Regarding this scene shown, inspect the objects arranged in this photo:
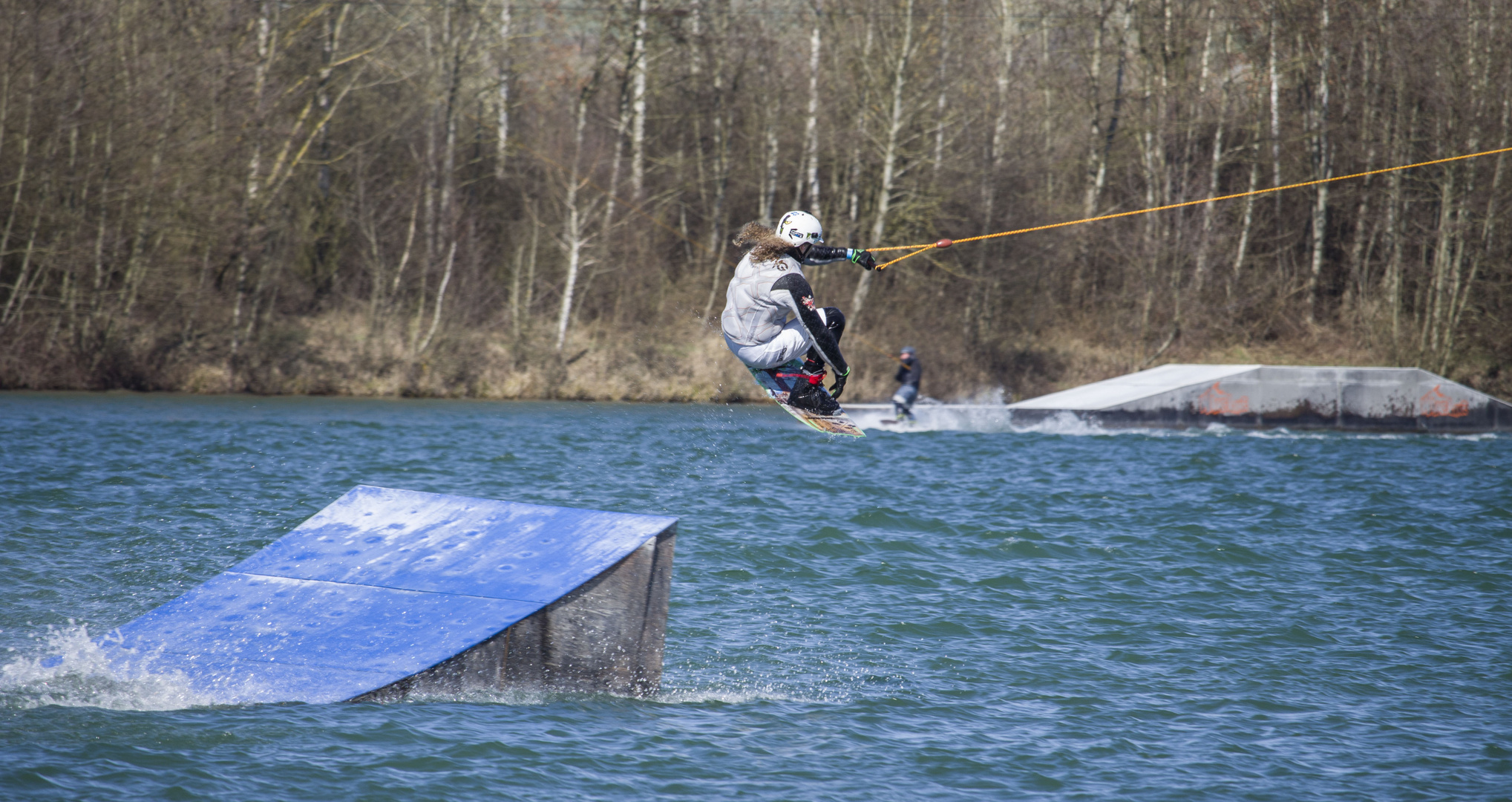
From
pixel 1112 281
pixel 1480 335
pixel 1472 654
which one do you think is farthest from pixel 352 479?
pixel 1480 335

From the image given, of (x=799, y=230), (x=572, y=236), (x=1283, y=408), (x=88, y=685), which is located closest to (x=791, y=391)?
(x=799, y=230)

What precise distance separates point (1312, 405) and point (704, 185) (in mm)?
18791

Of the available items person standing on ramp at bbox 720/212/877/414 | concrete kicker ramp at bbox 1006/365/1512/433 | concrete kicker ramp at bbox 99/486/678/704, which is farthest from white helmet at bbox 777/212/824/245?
concrete kicker ramp at bbox 1006/365/1512/433

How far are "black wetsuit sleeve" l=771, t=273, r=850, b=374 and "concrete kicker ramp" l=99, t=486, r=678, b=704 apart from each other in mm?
2379

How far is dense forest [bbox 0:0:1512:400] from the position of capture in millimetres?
28234

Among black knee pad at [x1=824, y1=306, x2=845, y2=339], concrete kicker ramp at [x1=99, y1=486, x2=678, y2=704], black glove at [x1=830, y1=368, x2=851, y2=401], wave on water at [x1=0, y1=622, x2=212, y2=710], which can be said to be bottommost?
wave on water at [x1=0, y1=622, x2=212, y2=710]

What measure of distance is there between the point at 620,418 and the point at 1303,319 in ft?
73.8

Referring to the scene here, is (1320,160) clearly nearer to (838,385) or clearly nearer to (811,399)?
(838,385)

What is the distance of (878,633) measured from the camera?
10414mm

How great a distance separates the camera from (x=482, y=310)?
109ft

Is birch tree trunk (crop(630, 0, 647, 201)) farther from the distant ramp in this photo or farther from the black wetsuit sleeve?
the black wetsuit sleeve

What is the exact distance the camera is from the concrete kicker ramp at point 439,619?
7.53m

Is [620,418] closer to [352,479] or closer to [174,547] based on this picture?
[352,479]

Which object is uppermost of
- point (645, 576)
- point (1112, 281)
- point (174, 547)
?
point (1112, 281)
